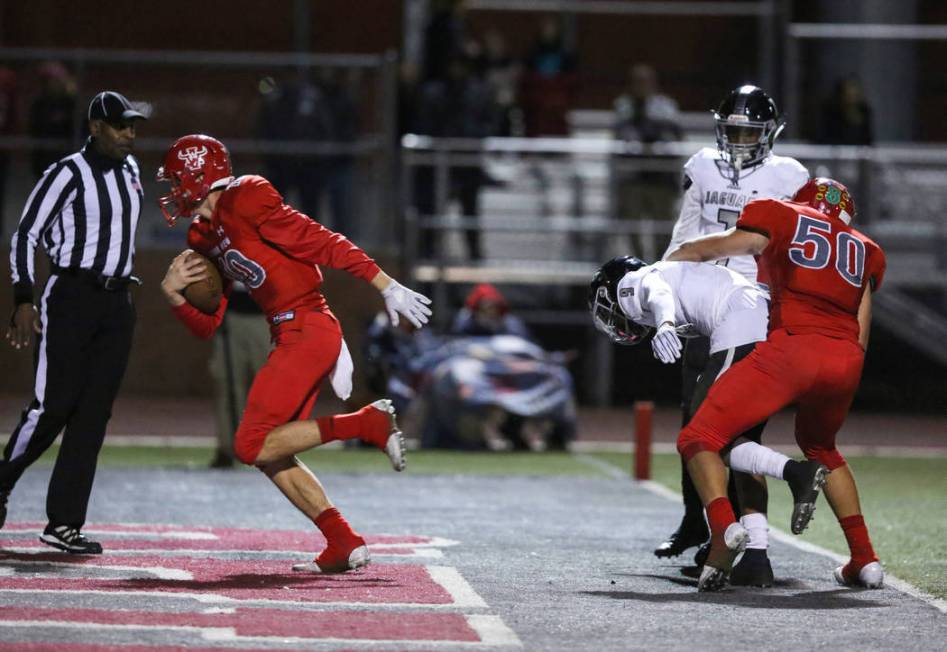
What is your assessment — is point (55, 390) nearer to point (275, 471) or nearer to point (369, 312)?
point (275, 471)

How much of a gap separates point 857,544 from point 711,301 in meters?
1.16

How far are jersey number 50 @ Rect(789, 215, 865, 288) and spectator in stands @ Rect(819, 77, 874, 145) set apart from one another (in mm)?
10560

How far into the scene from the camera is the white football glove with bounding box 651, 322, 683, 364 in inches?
283

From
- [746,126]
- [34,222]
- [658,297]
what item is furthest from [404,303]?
[34,222]

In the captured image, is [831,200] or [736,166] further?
[736,166]

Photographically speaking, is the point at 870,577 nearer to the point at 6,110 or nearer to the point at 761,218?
the point at 761,218

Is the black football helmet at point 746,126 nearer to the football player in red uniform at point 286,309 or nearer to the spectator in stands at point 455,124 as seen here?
A: the football player in red uniform at point 286,309

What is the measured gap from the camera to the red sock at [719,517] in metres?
7.21

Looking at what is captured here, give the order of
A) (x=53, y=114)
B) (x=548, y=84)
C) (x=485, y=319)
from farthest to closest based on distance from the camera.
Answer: (x=548, y=84), (x=53, y=114), (x=485, y=319)

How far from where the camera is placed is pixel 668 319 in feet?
24.0

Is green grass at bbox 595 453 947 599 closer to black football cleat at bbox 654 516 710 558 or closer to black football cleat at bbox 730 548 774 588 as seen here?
black football cleat at bbox 730 548 774 588

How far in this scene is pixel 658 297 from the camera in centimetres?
742

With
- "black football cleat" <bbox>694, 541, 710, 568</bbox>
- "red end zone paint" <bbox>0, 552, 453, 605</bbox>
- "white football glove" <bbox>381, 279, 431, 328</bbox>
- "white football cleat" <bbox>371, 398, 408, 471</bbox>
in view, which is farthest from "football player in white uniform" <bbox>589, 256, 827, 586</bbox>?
"red end zone paint" <bbox>0, 552, 453, 605</bbox>

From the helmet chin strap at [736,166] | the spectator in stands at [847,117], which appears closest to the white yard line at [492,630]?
the helmet chin strap at [736,166]
